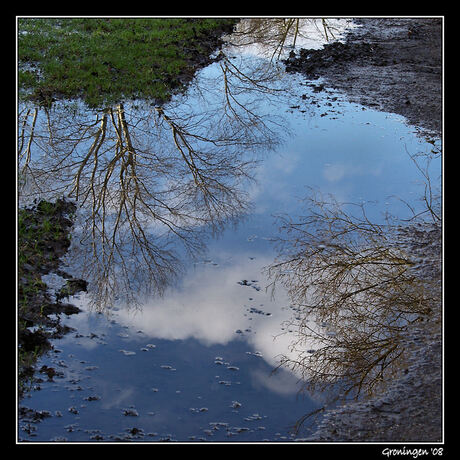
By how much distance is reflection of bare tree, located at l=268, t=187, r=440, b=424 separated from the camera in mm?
5254

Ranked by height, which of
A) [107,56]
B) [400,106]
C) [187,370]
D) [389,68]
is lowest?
[187,370]

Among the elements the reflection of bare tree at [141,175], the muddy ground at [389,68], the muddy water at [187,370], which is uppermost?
the muddy ground at [389,68]

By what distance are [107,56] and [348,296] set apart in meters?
8.23

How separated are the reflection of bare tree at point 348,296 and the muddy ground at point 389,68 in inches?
153

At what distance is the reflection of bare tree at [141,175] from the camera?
6684 millimetres

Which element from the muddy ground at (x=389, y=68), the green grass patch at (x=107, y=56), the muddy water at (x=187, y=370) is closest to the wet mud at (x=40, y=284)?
the muddy water at (x=187, y=370)

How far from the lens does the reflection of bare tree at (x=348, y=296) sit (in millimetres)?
5254

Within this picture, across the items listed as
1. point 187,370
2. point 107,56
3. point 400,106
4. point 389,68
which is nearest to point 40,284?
point 187,370

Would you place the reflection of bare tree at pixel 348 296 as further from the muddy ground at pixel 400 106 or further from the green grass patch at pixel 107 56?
the green grass patch at pixel 107 56

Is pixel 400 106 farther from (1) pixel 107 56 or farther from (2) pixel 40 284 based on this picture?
(2) pixel 40 284

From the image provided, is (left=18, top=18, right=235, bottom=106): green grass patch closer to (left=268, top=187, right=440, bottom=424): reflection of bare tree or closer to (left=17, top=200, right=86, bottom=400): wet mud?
(left=17, top=200, right=86, bottom=400): wet mud

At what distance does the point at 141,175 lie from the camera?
834cm

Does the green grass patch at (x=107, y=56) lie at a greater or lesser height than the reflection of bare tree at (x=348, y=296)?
greater

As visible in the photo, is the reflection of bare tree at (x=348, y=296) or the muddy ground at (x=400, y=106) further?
the reflection of bare tree at (x=348, y=296)
